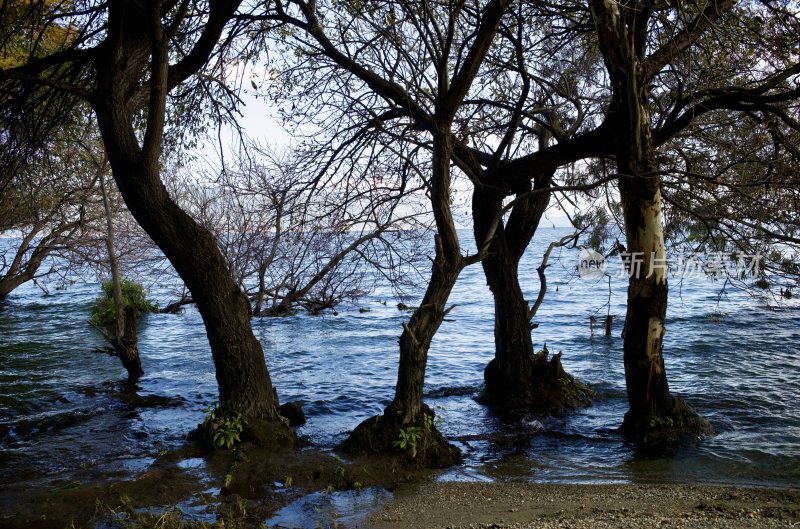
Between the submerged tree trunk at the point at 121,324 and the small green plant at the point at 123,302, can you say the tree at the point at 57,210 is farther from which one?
the submerged tree trunk at the point at 121,324

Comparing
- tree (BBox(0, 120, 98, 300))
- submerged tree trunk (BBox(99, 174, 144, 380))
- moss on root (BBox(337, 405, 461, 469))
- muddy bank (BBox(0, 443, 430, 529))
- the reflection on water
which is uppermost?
tree (BBox(0, 120, 98, 300))

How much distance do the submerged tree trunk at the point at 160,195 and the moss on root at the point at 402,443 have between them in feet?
3.71

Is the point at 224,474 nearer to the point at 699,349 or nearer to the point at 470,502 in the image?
the point at 470,502

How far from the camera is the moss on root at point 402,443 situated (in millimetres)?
7438

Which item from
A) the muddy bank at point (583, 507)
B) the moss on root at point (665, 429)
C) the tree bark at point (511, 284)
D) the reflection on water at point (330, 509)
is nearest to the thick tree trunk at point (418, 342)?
the muddy bank at point (583, 507)

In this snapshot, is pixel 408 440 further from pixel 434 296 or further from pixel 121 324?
pixel 121 324

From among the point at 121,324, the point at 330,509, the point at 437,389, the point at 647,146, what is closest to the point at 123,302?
the point at 121,324

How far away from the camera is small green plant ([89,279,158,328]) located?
19.6 meters

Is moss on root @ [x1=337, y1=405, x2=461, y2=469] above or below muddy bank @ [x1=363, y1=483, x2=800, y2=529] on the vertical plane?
above

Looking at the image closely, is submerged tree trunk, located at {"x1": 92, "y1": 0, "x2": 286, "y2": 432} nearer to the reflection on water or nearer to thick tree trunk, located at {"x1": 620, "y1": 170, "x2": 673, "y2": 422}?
the reflection on water

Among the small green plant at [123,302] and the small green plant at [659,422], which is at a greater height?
the small green plant at [123,302]

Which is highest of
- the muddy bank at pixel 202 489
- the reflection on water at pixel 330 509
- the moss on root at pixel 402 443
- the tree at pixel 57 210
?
the tree at pixel 57 210

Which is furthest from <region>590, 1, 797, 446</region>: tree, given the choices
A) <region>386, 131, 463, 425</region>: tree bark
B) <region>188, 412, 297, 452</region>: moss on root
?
<region>188, 412, 297, 452</region>: moss on root

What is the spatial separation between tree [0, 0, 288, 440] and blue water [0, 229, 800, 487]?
138cm
